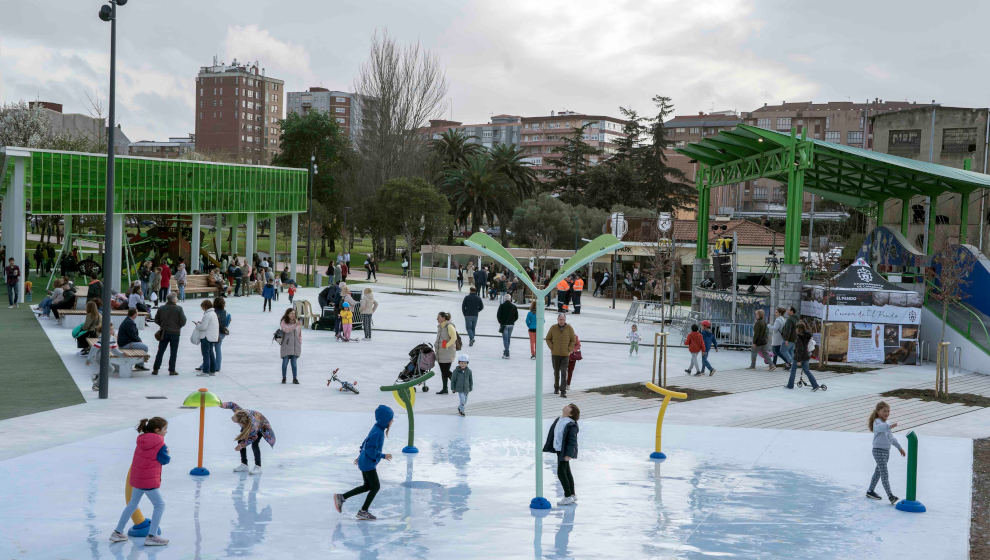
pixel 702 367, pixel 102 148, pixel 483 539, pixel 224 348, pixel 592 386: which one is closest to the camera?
pixel 483 539

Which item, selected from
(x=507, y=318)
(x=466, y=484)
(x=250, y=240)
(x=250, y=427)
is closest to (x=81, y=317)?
(x=507, y=318)

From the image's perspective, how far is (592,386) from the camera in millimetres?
18141

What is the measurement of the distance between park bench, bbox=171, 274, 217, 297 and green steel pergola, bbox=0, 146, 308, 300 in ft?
8.70

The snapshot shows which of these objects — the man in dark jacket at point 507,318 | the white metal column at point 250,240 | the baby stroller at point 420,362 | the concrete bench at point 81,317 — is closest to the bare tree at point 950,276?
the man in dark jacket at point 507,318

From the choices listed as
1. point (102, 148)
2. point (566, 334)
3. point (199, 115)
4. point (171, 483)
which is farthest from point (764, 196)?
point (171, 483)

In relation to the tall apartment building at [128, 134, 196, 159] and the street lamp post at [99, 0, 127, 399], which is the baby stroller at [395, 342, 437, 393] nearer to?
the street lamp post at [99, 0, 127, 399]

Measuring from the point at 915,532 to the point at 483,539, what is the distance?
442 centimetres

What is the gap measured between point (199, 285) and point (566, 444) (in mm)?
29389

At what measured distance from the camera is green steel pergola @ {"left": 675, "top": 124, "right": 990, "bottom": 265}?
2533 cm

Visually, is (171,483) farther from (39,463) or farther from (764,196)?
(764,196)

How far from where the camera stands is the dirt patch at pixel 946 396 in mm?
17247

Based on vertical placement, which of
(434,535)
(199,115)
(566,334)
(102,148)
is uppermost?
(199,115)

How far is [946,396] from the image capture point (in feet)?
57.6

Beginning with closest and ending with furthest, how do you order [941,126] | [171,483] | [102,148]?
[171,483] < [941,126] < [102,148]
